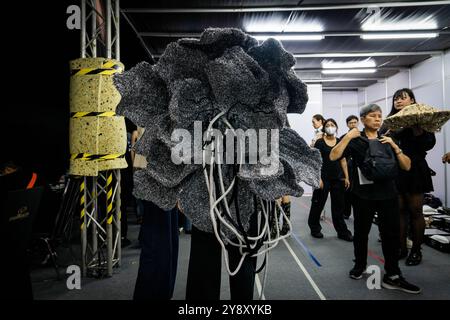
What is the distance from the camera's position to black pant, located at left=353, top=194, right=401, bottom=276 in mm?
2236

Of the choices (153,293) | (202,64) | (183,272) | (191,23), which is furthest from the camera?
(191,23)

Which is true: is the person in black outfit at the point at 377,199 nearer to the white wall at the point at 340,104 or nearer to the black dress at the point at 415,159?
the black dress at the point at 415,159

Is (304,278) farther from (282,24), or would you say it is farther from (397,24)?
(397,24)

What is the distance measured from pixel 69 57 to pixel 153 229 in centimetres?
350

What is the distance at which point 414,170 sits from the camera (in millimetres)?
2775

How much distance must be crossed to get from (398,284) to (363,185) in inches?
32.9

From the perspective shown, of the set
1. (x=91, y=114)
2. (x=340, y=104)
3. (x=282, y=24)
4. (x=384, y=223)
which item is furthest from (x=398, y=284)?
(x=340, y=104)

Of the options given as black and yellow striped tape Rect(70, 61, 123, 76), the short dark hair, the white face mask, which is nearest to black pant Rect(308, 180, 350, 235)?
the white face mask

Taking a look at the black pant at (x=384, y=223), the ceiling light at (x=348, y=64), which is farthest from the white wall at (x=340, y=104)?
the black pant at (x=384, y=223)

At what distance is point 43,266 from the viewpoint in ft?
9.57

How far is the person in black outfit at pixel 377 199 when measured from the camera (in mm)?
2244

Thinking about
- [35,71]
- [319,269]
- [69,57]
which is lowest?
[319,269]

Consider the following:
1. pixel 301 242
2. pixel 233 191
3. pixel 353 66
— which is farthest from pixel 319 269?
pixel 353 66

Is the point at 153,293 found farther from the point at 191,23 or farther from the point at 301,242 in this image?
the point at 191,23
